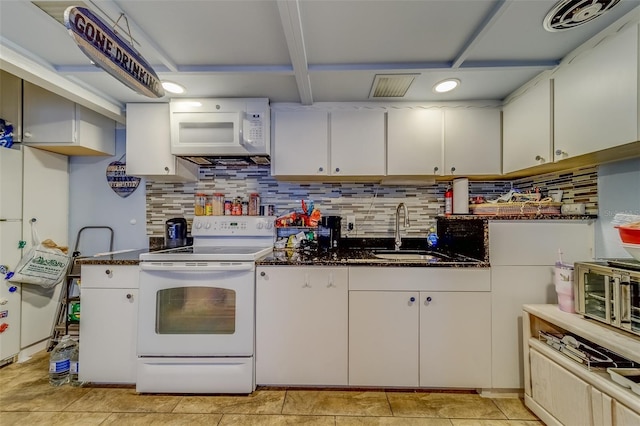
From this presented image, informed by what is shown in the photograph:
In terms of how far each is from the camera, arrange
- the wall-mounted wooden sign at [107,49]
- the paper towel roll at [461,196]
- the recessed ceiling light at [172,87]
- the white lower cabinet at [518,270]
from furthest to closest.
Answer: the paper towel roll at [461,196] → the recessed ceiling light at [172,87] → the white lower cabinet at [518,270] → the wall-mounted wooden sign at [107,49]

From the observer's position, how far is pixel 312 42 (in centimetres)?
151

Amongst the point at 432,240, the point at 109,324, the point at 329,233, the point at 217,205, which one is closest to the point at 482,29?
the point at 432,240

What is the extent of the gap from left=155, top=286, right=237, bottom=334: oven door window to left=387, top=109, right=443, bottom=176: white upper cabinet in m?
1.56

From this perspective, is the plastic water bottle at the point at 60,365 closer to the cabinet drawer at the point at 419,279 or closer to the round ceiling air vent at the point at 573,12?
the cabinet drawer at the point at 419,279

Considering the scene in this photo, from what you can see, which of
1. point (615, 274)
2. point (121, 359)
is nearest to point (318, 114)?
point (615, 274)

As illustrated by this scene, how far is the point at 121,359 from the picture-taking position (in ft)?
6.07

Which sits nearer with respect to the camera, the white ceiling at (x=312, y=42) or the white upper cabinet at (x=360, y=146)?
the white ceiling at (x=312, y=42)

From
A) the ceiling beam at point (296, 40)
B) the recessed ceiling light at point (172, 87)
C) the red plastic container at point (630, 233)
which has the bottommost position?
the red plastic container at point (630, 233)

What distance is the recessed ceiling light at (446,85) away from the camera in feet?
6.19

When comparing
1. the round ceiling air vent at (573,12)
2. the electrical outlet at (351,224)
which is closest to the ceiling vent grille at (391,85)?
the round ceiling air vent at (573,12)

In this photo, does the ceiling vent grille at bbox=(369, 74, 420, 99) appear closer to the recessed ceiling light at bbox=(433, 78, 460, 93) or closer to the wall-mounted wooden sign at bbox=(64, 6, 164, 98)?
the recessed ceiling light at bbox=(433, 78, 460, 93)

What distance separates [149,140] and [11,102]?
1.14m

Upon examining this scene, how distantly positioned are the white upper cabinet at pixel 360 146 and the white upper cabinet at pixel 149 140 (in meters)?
1.33

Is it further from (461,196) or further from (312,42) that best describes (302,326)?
(312,42)
